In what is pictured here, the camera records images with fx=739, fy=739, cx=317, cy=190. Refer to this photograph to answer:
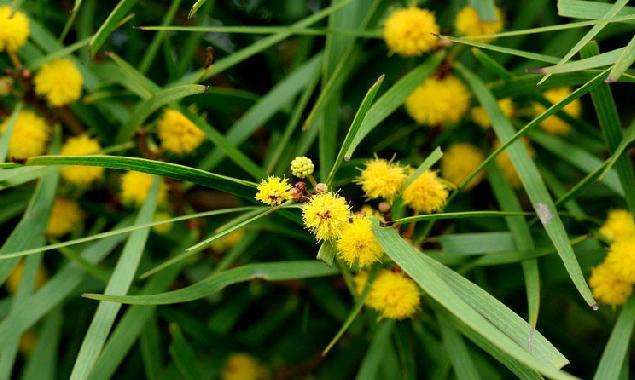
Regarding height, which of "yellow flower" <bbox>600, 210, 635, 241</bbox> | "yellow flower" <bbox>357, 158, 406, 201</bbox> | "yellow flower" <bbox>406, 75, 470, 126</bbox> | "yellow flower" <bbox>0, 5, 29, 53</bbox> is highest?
"yellow flower" <bbox>0, 5, 29, 53</bbox>

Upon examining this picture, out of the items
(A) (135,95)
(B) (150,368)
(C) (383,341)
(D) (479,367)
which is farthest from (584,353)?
(A) (135,95)

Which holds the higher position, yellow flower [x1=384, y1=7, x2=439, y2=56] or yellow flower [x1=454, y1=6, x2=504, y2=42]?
yellow flower [x1=454, y1=6, x2=504, y2=42]

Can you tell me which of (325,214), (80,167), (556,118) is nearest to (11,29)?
(80,167)

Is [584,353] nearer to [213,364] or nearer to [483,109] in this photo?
[483,109]

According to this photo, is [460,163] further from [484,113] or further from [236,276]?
[236,276]

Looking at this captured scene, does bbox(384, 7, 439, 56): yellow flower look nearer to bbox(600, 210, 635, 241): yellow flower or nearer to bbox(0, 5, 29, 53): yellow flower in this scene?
bbox(600, 210, 635, 241): yellow flower

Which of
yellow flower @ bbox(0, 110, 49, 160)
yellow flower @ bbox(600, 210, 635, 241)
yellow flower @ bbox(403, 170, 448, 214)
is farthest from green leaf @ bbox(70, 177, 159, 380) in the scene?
yellow flower @ bbox(600, 210, 635, 241)
